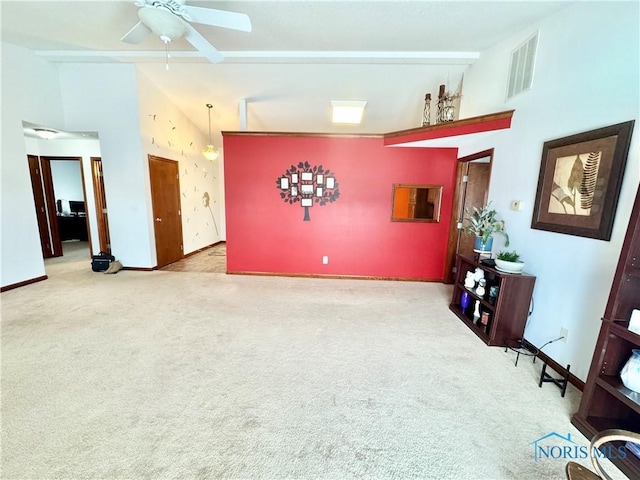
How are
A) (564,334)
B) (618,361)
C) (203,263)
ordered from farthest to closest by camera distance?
(203,263) < (564,334) < (618,361)

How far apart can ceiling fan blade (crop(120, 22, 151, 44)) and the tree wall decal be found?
2284mm

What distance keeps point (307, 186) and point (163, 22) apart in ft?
8.41

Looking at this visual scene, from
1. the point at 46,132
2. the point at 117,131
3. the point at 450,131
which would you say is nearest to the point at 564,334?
the point at 450,131

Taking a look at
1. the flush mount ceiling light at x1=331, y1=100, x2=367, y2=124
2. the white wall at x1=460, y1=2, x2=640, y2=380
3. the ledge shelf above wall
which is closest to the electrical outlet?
the white wall at x1=460, y1=2, x2=640, y2=380

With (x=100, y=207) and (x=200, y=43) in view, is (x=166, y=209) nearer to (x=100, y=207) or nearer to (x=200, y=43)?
(x=100, y=207)

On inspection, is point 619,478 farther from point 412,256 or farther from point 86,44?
point 86,44

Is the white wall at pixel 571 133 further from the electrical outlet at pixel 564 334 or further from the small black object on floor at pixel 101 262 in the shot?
the small black object on floor at pixel 101 262

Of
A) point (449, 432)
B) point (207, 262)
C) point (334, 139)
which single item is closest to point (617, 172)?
point (449, 432)

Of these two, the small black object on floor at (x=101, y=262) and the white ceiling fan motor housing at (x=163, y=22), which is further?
the small black object on floor at (x=101, y=262)

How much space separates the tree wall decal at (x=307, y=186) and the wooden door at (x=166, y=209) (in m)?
2.24

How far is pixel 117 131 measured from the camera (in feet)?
13.5

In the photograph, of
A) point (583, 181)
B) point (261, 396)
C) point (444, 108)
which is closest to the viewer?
point (261, 396)

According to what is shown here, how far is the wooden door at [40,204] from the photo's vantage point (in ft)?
16.2

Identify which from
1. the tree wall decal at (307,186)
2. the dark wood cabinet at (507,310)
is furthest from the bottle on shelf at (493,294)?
the tree wall decal at (307,186)
